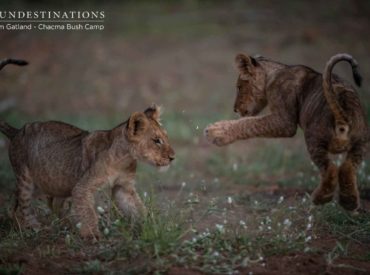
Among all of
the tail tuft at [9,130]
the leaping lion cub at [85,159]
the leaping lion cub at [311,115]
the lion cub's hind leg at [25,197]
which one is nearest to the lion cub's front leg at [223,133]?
the leaping lion cub at [311,115]

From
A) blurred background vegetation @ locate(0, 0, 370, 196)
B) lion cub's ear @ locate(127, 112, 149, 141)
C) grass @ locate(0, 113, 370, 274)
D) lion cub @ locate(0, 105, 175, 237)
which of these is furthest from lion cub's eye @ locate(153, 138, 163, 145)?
blurred background vegetation @ locate(0, 0, 370, 196)

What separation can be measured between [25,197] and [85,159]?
75cm

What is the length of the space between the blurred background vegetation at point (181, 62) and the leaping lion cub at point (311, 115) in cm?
228

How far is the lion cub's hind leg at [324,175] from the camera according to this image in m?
5.91

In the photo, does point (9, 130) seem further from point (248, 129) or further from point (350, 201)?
point (350, 201)

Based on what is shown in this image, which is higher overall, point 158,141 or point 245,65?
point 245,65

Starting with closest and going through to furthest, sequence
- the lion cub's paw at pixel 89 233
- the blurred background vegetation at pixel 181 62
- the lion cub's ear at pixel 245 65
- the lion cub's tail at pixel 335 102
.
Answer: the lion cub's tail at pixel 335 102, the lion cub's paw at pixel 89 233, the lion cub's ear at pixel 245 65, the blurred background vegetation at pixel 181 62

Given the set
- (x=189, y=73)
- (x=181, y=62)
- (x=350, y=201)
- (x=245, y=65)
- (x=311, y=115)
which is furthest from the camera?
(x=181, y=62)

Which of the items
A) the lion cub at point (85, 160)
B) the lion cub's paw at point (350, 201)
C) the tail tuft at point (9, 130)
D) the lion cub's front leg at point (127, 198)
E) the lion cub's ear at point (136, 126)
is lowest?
the lion cub's paw at point (350, 201)

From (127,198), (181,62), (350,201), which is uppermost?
(181,62)

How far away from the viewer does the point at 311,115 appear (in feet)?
20.9

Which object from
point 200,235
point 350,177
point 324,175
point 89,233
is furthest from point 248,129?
point 89,233

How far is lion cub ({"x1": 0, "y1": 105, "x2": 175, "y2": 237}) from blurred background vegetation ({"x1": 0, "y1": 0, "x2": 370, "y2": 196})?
2715mm

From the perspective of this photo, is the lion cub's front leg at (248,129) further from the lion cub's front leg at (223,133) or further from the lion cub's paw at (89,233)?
the lion cub's paw at (89,233)
